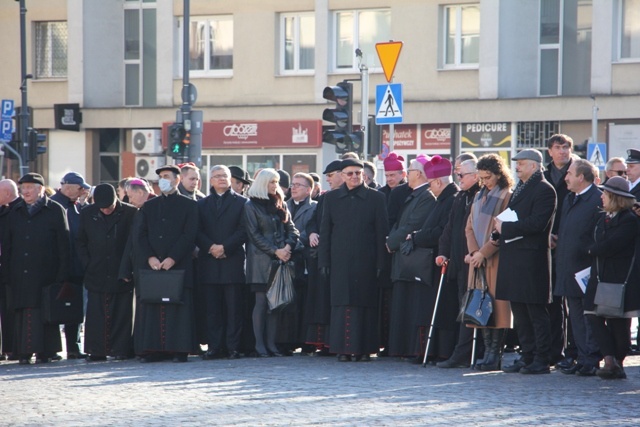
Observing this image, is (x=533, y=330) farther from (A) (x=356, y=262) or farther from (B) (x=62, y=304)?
(B) (x=62, y=304)

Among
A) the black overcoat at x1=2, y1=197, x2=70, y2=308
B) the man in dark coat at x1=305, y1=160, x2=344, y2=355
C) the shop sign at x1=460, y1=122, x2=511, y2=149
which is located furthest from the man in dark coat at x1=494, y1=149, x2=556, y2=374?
the shop sign at x1=460, y1=122, x2=511, y2=149

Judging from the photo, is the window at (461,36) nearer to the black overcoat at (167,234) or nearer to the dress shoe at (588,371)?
the black overcoat at (167,234)

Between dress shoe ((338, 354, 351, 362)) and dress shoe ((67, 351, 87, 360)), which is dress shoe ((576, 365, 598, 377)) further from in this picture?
dress shoe ((67, 351, 87, 360))

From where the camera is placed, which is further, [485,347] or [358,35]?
[358,35]

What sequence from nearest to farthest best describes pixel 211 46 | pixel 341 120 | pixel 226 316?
pixel 226 316, pixel 341 120, pixel 211 46

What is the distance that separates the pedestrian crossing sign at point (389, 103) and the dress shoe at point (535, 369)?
8.88 m

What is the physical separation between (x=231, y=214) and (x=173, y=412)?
5064mm

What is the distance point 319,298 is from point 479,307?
98.5 inches

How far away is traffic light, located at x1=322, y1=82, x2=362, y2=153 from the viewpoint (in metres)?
22.0

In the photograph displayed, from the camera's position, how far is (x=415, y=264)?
13.8 m

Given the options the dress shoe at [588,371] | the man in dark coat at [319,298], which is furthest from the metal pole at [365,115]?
the dress shoe at [588,371]

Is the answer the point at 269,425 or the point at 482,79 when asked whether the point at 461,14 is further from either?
the point at 269,425

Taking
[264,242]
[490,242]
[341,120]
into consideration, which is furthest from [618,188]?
[341,120]

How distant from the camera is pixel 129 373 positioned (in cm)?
1310
